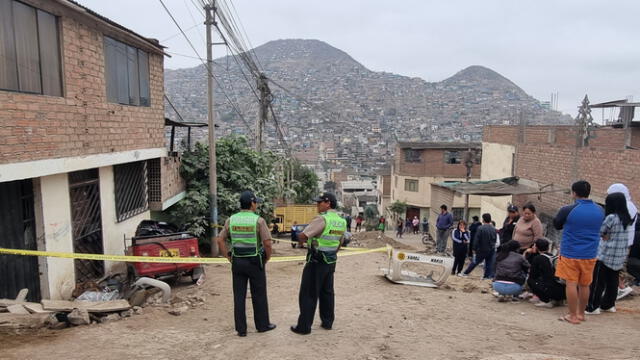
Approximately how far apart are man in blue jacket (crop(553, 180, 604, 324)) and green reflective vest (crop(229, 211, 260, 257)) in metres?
3.73

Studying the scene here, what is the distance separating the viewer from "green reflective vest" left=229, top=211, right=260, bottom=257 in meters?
5.05

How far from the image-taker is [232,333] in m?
5.39

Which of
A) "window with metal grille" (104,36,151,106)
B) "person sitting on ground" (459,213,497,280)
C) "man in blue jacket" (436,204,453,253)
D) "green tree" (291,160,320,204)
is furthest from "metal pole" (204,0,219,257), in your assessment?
"green tree" (291,160,320,204)

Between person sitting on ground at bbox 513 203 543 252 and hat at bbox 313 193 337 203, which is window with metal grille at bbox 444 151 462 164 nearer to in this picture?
person sitting on ground at bbox 513 203 543 252

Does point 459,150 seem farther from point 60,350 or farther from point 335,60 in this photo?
point 335,60

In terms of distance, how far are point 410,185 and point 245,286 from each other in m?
37.8

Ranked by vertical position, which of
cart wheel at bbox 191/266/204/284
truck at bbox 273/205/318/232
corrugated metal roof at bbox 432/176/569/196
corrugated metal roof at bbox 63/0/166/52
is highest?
corrugated metal roof at bbox 63/0/166/52

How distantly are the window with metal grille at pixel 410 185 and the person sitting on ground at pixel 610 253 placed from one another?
1402 inches

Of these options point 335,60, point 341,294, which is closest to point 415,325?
point 341,294

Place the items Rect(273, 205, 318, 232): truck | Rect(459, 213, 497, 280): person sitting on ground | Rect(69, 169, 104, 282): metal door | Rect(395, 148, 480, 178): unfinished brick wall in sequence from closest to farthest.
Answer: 1. Rect(69, 169, 104, 282): metal door
2. Rect(459, 213, 497, 280): person sitting on ground
3. Rect(273, 205, 318, 232): truck
4. Rect(395, 148, 480, 178): unfinished brick wall

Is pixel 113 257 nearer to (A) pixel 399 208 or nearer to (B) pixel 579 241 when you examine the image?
(B) pixel 579 241

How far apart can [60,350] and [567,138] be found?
17822 mm

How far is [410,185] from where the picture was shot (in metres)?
41.8

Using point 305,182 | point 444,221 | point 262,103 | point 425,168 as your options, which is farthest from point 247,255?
point 305,182
